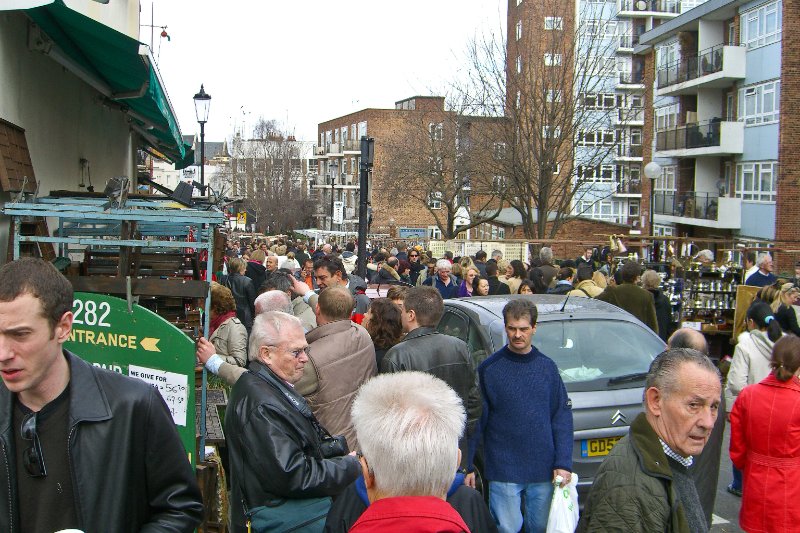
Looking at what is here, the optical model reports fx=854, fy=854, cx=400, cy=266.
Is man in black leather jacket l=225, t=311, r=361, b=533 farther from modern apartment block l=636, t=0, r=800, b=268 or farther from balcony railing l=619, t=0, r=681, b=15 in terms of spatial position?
balcony railing l=619, t=0, r=681, b=15

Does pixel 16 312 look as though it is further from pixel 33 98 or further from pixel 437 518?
→ pixel 33 98

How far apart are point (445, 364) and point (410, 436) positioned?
3.12 metres

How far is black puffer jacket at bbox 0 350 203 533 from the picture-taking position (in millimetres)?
2803

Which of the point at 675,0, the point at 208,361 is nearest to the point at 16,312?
the point at 208,361

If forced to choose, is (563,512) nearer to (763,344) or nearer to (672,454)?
(672,454)

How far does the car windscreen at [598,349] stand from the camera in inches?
285

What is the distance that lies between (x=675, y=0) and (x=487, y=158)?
4193cm

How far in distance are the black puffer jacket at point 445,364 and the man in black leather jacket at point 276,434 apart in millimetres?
1376

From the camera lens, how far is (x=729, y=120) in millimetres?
36469

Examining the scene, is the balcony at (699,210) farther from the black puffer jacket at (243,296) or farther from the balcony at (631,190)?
the black puffer jacket at (243,296)

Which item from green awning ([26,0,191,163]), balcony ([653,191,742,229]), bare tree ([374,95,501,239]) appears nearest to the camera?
green awning ([26,0,191,163])

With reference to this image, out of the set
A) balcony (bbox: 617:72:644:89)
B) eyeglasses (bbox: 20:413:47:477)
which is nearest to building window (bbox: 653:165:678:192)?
balcony (bbox: 617:72:644:89)

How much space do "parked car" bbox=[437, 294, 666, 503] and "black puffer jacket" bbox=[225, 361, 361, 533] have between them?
309cm

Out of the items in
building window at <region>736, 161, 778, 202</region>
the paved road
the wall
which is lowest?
the paved road
